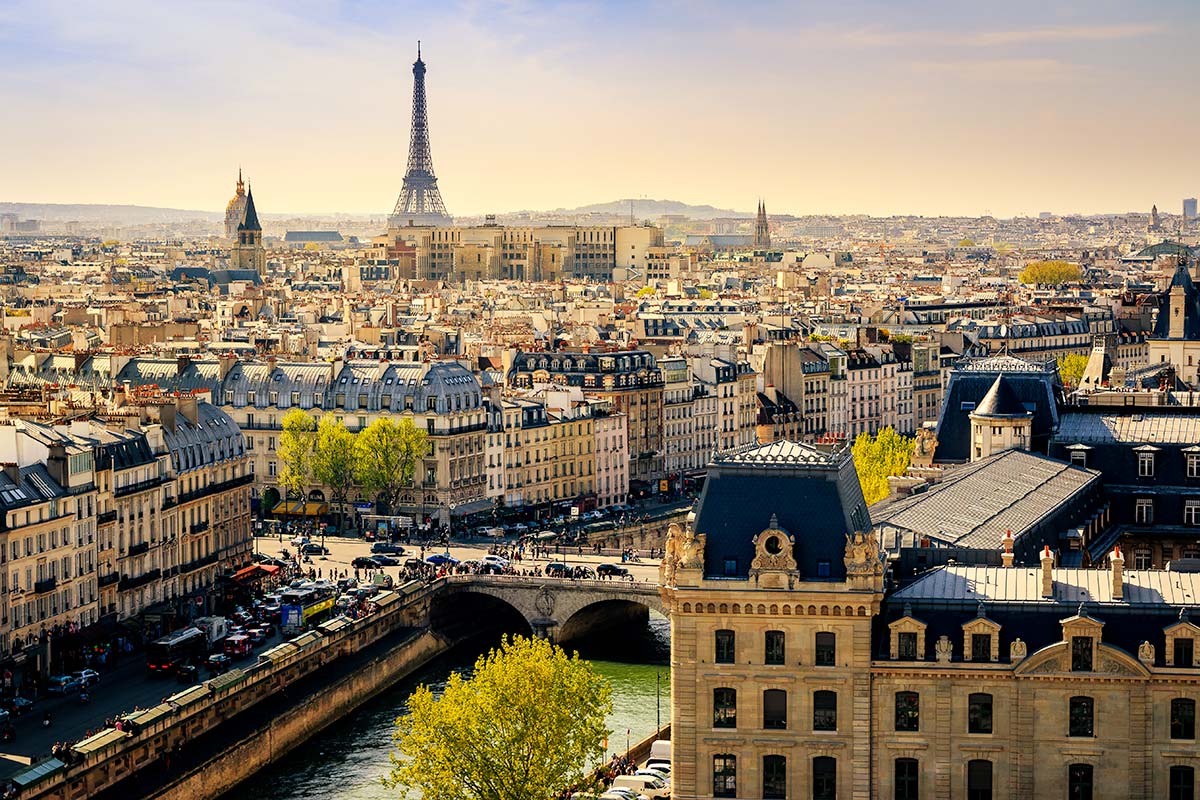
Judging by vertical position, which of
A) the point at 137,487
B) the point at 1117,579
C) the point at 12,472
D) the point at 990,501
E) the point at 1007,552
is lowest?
the point at 137,487

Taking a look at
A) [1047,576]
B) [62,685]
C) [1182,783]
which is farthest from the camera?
[62,685]

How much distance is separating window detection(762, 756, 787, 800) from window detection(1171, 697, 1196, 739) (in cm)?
863

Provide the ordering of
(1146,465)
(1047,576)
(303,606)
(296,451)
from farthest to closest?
(296,451)
(303,606)
(1146,465)
(1047,576)

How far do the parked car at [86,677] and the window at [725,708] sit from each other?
26.6 m

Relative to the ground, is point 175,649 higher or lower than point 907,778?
lower

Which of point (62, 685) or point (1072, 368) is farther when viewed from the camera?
point (1072, 368)

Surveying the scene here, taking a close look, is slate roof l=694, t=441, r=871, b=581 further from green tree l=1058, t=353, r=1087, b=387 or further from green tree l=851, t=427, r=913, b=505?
green tree l=1058, t=353, r=1087, b=387

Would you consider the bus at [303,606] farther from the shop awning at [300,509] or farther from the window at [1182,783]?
the window at [1182,783]

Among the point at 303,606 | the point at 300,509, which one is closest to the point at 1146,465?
the point at 303,606

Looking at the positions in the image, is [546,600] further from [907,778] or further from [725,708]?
[907,778]

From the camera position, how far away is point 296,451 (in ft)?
365

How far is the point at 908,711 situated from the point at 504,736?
9.69 meters

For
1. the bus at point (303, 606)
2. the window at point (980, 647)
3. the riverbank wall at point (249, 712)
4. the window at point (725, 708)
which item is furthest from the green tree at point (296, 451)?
the window at point (980, 647)

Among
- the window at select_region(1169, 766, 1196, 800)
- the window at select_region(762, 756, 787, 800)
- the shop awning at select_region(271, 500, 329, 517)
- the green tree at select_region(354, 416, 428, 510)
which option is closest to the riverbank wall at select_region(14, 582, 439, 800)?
the green tree at select_region(354, 416, 428, 510)
